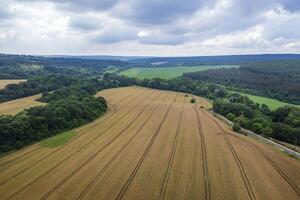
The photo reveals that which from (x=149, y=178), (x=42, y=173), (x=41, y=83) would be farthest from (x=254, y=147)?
(x=41, y=83)

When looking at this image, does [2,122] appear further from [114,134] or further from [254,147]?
[254,147]

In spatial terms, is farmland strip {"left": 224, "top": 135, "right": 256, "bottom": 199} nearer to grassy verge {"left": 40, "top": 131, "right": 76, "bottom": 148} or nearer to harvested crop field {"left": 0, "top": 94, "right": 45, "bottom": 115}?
grassy verge {"left": 40, "top": 131, "right": 76, "bottom": 148}

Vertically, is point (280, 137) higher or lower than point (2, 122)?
lower

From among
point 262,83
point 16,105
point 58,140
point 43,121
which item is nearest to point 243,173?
point 58,140

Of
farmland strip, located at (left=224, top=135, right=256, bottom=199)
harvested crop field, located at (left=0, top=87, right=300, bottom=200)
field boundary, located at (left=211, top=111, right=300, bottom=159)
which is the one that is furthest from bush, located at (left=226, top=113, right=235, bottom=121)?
farmland strip, located at (left=224, top=135, right=256, bottom=199)

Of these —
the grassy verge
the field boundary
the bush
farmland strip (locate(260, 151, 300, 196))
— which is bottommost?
the bush

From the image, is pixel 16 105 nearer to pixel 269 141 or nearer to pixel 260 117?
pixel 260 117
